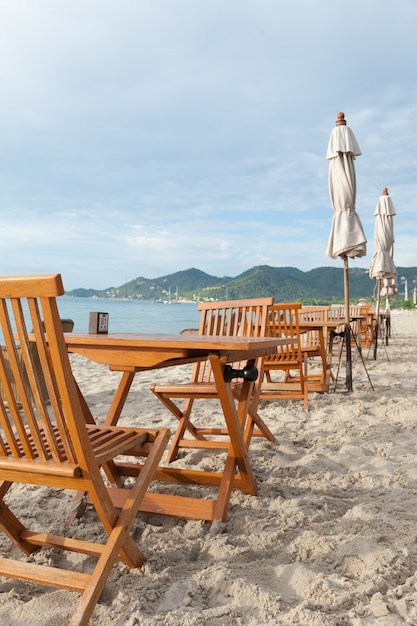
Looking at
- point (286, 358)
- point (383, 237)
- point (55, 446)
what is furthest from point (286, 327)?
point (383, 237)

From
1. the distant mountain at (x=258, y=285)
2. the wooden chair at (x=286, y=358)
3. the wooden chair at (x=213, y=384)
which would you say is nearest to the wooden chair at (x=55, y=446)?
the wooden chair at (x=213, y=384)

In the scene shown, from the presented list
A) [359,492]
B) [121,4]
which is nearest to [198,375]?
[359,492]

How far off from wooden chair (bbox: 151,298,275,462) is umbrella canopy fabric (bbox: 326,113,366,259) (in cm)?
301

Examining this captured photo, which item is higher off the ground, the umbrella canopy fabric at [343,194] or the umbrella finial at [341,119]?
the umbrella finial at [341,119]

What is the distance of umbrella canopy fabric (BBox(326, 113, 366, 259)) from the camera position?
5879mm

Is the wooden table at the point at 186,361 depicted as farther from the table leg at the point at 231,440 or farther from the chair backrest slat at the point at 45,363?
the chair backrest slat at the point at 45,363

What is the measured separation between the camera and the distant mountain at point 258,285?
6625 centimetres

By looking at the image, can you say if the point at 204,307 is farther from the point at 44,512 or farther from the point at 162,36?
the point at 162,36

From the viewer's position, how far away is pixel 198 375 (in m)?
3.36

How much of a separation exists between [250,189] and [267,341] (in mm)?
68662

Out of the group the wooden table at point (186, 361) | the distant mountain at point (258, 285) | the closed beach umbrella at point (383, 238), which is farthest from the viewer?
the distant mountain at point (258, 285)

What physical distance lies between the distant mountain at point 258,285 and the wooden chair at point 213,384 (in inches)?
2043

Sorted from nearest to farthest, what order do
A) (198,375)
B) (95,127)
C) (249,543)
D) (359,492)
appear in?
(249,543) → (359,492) → (198,375) → (95,127)

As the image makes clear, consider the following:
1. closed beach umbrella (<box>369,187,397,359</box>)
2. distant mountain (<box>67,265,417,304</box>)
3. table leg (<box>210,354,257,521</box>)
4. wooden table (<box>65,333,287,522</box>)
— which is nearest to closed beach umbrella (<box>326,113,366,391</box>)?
table leg (<box>210,354,257,521</box>)
